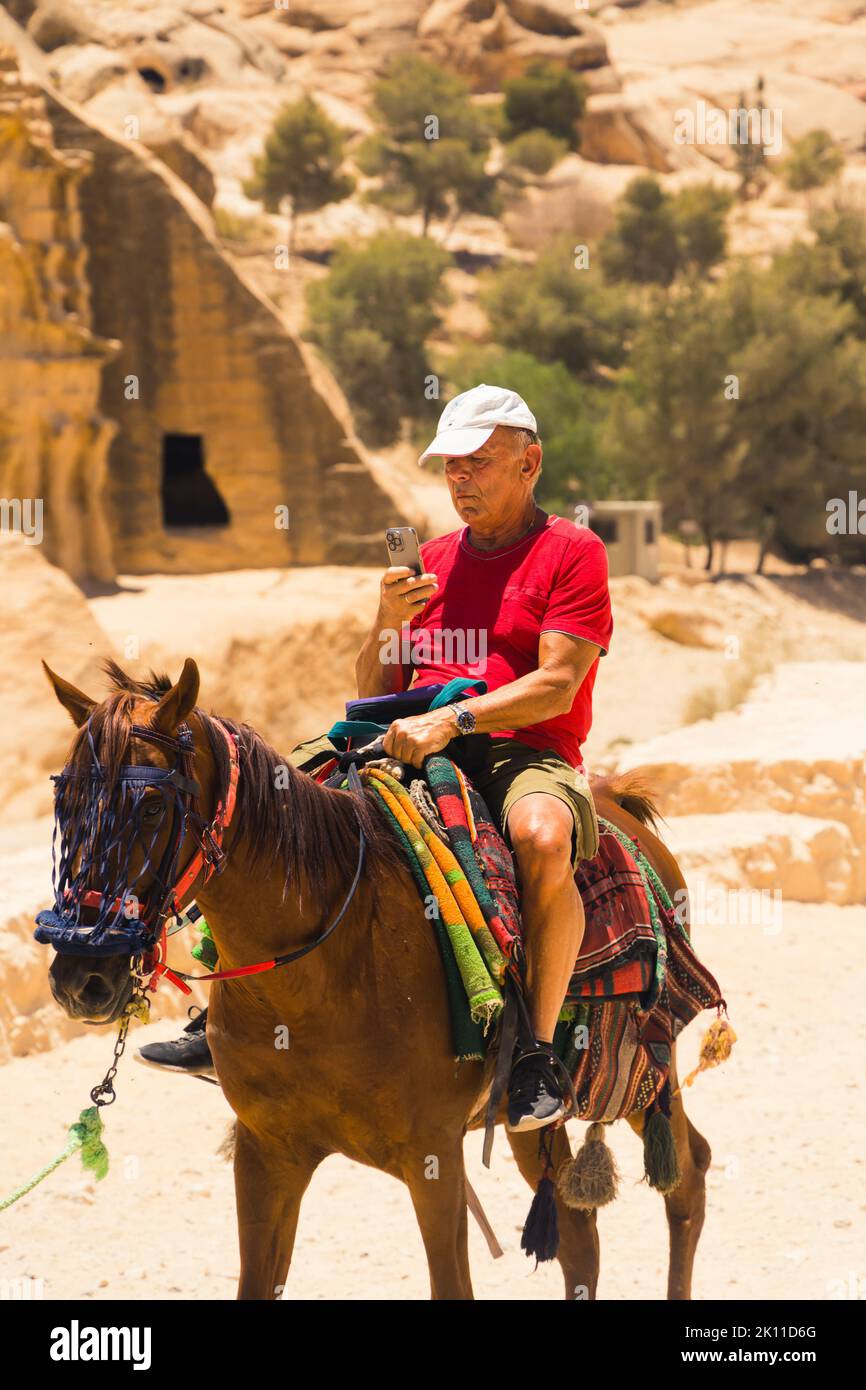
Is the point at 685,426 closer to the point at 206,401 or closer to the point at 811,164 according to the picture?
the point at 206,401

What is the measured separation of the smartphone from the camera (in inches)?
161

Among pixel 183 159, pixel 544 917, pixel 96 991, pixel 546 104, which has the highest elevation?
pixel 546 104

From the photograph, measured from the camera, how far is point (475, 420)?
4.16 m

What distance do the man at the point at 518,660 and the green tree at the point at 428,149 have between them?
5099 centimetres

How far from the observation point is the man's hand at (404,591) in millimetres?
4074

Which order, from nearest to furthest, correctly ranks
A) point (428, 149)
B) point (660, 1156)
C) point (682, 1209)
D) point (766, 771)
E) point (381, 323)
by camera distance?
point (660, 1156)
point (682, 1209)
point (766, 771)
point (381, 323)
point (428, 149)

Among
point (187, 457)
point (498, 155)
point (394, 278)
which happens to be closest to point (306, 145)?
point (394, 278)

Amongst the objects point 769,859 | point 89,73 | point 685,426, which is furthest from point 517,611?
point 685,426

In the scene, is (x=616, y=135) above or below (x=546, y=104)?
below

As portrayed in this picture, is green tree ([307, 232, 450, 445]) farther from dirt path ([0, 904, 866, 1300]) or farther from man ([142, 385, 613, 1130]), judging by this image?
man ([142, 385, 613, 1130])

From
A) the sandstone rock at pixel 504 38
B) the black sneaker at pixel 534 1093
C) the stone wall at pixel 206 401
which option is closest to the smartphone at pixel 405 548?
the black sneaker at pixel 534 1093

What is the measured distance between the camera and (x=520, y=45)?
63.4 meters

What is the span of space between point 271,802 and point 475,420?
125cm

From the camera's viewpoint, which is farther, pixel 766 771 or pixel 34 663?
pixel 34 663
